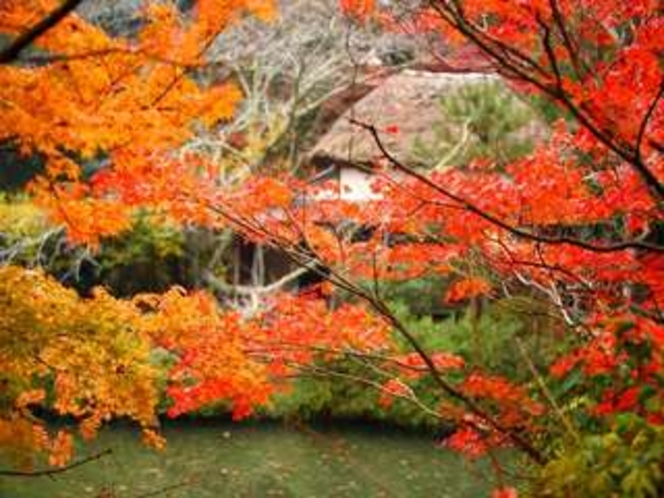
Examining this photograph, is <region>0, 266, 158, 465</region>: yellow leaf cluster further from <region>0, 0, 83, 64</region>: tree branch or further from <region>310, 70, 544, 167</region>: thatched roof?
<region>310, 70, 544, 167</region>: thatched roof

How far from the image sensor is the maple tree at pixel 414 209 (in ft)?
13.8

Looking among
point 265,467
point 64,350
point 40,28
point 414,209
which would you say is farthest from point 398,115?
point 40,28

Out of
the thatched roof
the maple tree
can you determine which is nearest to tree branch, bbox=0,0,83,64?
the maple tree

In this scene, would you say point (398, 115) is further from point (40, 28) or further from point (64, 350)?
point (40, 28)

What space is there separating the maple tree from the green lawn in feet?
8.81

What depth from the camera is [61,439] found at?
23.4ft

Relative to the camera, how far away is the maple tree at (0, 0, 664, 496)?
4.21m

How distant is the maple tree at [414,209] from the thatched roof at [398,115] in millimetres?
8543

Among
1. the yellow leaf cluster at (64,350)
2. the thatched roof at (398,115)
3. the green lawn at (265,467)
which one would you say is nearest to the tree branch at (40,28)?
the yellow leaf cluster at (64,350)

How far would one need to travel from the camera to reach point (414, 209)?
22.7 feet

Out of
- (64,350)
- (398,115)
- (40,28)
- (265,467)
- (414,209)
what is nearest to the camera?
(40,28)

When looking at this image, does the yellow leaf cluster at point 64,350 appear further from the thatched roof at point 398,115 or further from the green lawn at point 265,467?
the thatched roof at point 398,115

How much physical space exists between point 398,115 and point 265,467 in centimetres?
896

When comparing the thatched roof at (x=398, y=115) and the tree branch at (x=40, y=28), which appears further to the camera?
the thatched roof at (x=398, y=115)
